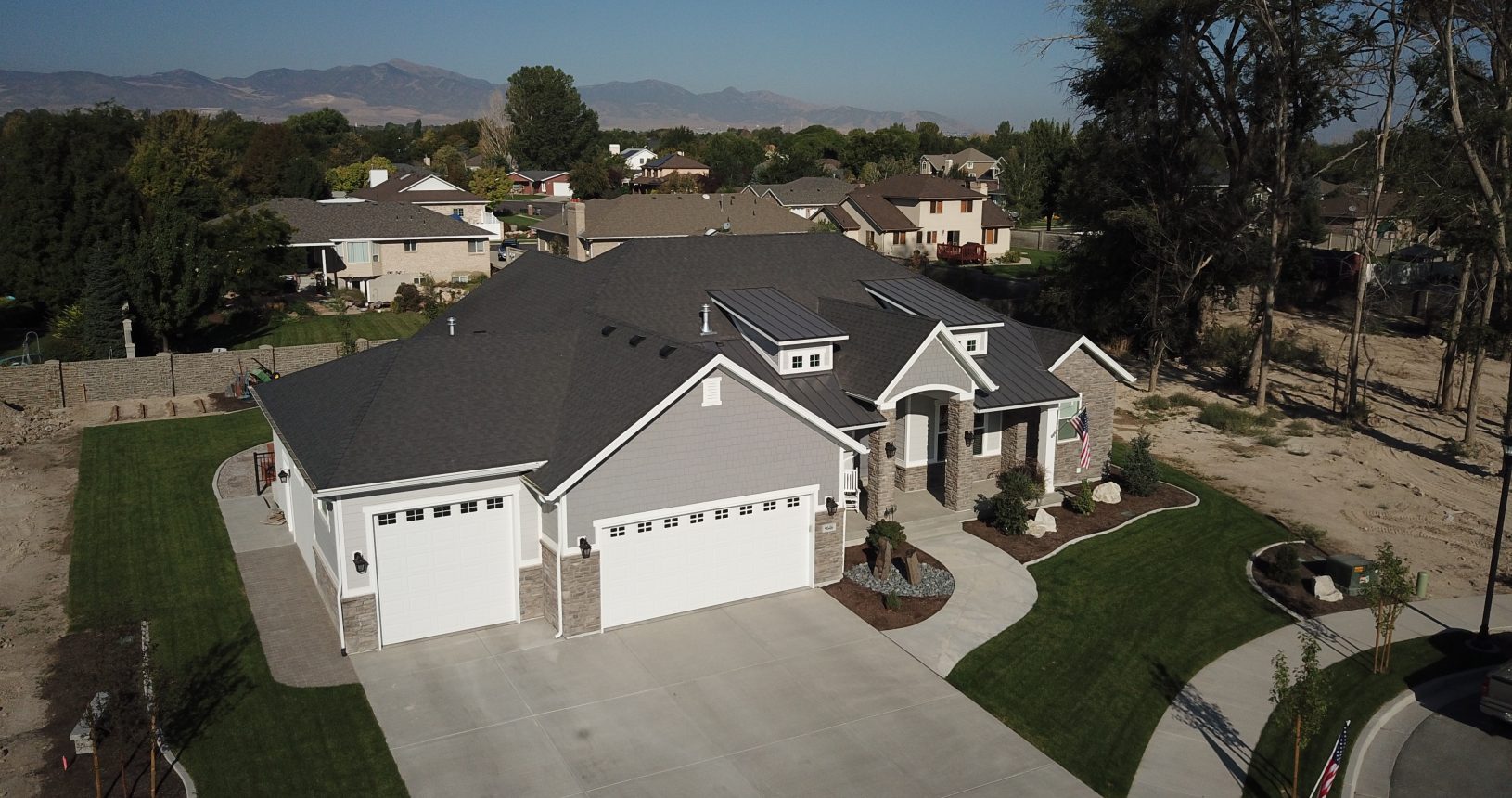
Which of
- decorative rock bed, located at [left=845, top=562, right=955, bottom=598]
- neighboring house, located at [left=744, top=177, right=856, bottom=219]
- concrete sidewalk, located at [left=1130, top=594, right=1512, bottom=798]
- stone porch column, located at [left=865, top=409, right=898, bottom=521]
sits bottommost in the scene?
concrete sidewalk, located at [left=1130, top=594, right=1512, bottom=798]

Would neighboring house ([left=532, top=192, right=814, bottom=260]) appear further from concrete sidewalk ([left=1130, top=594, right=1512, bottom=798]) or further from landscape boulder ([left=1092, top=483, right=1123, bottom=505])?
concrete sidewalk ([left=1130, top=594, right=1512, bottom=798])

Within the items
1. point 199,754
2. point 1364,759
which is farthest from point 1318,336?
point 199,754

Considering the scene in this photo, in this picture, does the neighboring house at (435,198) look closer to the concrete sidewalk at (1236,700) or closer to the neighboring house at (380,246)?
the neighboring house at (380,246)

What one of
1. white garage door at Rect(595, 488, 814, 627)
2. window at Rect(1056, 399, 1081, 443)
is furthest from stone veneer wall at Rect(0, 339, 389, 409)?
window at Rect(1056, 399, 1081, 443)

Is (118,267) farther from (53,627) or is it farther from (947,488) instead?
(947,488)

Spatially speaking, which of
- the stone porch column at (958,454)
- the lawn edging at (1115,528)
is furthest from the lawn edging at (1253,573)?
the stone porch column at (958,454)
